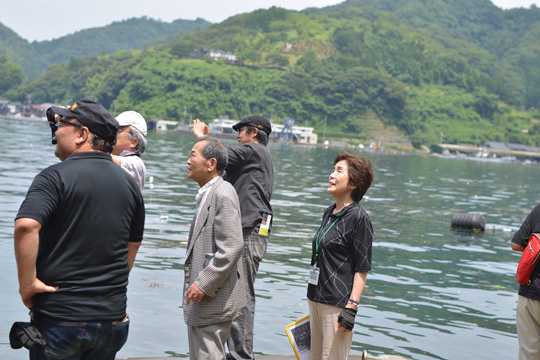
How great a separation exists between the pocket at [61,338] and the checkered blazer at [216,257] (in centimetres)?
128

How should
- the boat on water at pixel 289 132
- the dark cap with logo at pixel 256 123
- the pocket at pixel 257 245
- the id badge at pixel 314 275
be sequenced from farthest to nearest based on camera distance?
the boat on water at pixel 289 132 → the dark cap with logo at pixel 256 123 → the pocket at pixel 257 245 → the id badge at pixel 314 275

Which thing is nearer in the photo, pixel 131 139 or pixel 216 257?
pixel 216 257

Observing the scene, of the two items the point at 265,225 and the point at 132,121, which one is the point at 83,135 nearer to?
the point at 132,121

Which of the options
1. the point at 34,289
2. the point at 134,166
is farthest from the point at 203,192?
the point at 34,289

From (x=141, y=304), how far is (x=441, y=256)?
31.0 ft

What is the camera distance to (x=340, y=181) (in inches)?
227

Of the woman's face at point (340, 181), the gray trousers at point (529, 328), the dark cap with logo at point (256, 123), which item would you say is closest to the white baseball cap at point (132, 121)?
the dark cap with logo at point (256, 123)

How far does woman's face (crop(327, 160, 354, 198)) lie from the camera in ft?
18.8

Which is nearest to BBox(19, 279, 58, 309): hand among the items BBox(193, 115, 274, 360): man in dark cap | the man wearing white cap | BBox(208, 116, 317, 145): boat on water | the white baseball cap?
the man wearing white cap

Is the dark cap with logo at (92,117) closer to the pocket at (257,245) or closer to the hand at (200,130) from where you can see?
the hand at (200,130)

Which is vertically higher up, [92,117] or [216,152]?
[92,117]

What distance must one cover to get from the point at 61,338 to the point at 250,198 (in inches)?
126

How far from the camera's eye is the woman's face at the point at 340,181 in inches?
226

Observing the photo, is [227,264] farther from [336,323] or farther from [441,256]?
[441,256]
